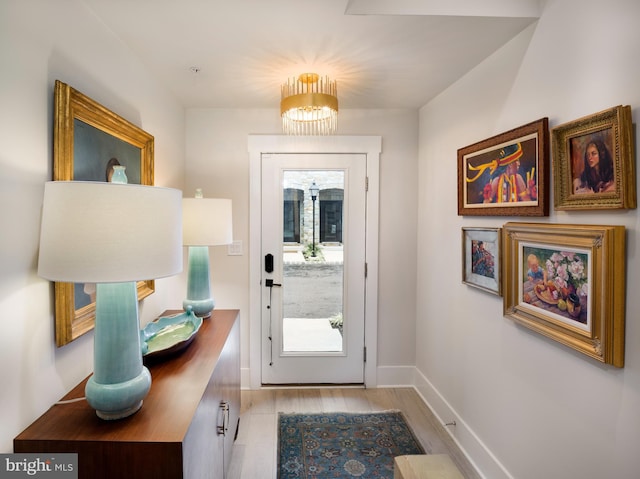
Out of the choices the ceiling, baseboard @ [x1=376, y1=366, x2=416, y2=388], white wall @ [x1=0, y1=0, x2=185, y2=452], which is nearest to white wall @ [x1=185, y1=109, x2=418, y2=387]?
baseboard @ [x1=376, y1=366, x2=416, y2=388]

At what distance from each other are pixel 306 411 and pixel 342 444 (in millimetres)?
434

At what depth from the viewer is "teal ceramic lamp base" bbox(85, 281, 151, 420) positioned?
41.5 inches

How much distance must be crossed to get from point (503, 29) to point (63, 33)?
1855 mm

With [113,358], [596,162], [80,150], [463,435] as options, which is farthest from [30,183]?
[463,435]

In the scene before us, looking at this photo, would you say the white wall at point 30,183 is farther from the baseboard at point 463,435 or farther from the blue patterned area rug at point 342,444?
the baseboard at point 463,435

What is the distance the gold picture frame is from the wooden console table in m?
0.27

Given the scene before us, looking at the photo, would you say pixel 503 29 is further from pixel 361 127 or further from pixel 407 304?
pixel 407 304

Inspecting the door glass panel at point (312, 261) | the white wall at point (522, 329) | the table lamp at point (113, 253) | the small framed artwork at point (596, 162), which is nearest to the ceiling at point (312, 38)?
the white wall at point (522, 329)

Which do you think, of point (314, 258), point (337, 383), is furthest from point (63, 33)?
point (337, 383)

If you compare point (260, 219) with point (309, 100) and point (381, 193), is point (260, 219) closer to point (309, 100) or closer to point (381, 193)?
point (381, 193)

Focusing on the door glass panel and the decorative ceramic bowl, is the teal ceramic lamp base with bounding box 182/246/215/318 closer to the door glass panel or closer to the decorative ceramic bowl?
the decorative ceramic bowl

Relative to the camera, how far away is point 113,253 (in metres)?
0.94

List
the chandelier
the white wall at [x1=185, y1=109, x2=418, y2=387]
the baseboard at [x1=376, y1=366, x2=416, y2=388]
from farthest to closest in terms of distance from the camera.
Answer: the baseboard at [x1=376, y1=366, x2=416, y2=388] → the white wall at [x1=185, y1=109, x2=418, y2=387] → the chandelier

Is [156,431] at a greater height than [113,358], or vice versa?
[113,358]
